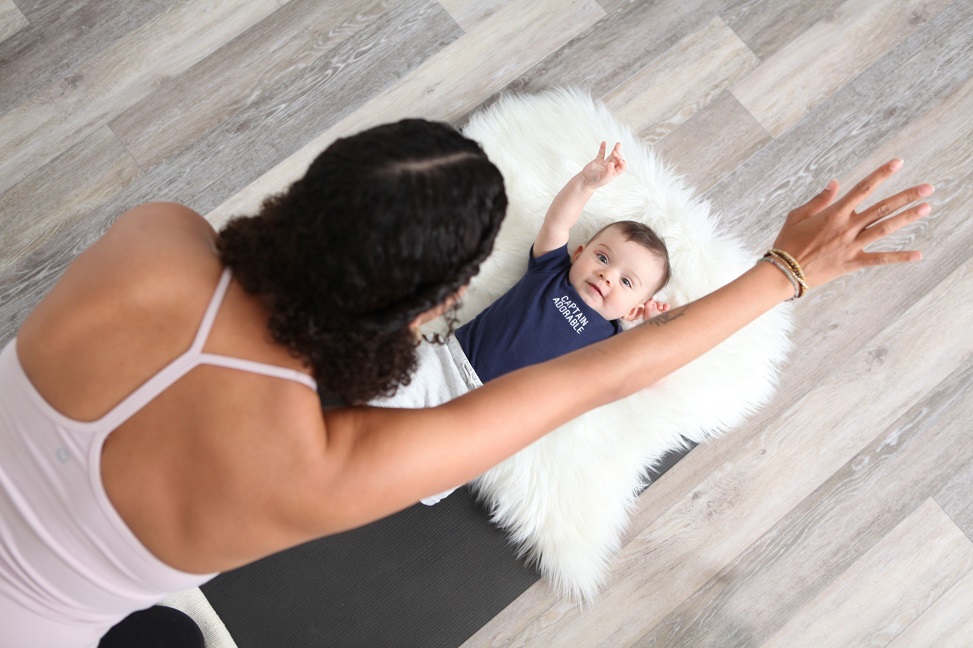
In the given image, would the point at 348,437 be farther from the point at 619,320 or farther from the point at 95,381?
the point at 619,320

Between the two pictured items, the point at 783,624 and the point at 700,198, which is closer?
the point at 783,624

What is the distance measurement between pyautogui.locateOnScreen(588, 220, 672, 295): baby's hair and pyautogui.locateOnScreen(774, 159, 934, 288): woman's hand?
1.47 feet

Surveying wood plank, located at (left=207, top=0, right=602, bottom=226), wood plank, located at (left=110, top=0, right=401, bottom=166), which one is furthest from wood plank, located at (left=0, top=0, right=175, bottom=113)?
wood plank, located at (left=207, top=0, right=602, bottom=226)

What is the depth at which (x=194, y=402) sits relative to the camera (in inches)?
29.5

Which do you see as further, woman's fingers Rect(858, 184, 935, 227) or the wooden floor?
the wooden floor

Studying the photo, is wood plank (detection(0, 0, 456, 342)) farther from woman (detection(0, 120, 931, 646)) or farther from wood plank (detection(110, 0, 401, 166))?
woman (detection(0, 120, 931, 646))

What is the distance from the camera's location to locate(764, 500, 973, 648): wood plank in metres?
1.49

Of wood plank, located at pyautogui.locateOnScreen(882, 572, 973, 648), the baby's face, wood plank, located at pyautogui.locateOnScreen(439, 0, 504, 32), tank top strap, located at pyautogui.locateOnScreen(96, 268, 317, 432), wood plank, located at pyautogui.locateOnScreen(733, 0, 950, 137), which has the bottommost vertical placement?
wood plank, located at pyautogui.locateOnScreen(882, 572, 973, 648)

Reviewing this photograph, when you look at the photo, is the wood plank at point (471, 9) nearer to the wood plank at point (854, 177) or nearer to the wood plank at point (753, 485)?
the wood plank at point (854, 177)

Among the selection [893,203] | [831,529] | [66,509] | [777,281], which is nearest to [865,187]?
[893,203]

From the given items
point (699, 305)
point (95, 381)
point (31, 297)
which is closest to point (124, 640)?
point (95, 381)

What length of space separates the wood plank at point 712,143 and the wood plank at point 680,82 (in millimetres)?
23

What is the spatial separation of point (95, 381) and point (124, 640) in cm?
60

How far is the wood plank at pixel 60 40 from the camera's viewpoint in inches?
66.2
